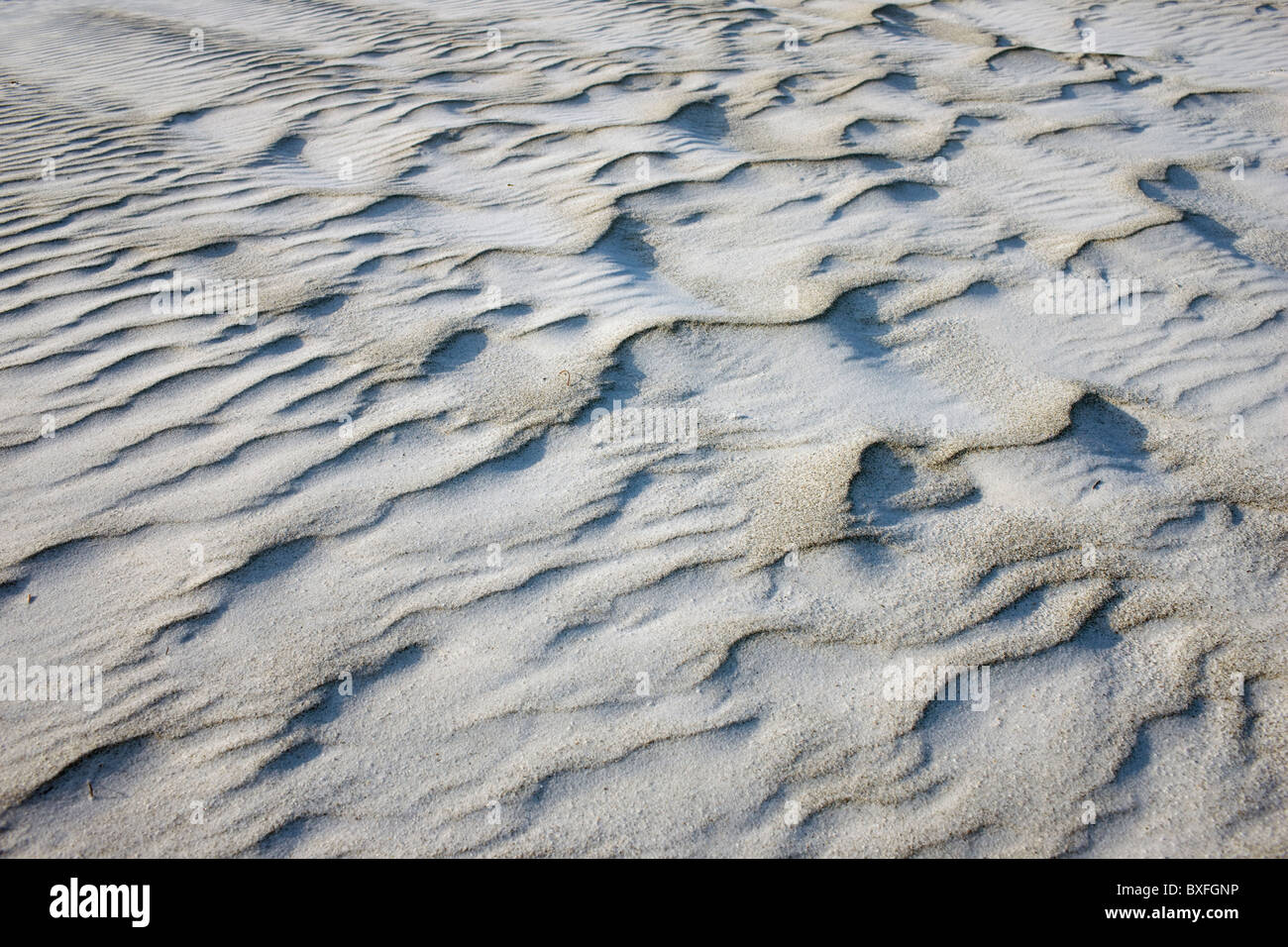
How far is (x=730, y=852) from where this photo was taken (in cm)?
154

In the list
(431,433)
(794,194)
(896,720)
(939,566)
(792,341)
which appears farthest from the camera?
(794,194)

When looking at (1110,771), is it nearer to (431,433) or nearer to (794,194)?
(431,433)

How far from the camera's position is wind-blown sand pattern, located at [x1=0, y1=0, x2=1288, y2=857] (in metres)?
1.63

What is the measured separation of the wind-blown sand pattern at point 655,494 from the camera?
163 centimetres

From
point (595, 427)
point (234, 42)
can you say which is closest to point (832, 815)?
point (595, 427)

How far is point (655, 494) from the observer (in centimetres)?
223
